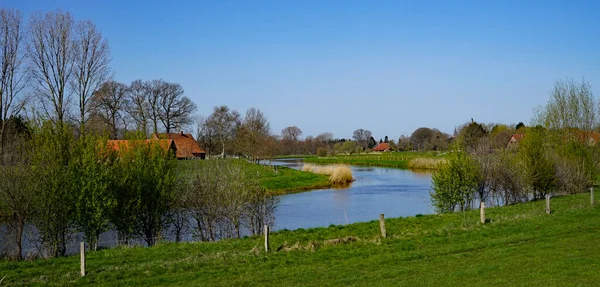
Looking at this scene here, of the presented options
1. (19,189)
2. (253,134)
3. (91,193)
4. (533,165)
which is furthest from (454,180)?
(253,134)

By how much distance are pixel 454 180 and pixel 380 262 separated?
14079mm

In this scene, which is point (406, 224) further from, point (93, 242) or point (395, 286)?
point (93, 242)

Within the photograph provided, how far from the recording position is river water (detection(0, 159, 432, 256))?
816 inches

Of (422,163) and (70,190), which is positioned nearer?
(70,190)

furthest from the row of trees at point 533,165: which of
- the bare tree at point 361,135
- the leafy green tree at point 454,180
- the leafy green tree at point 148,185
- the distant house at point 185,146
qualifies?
the bare tree at point 361,135

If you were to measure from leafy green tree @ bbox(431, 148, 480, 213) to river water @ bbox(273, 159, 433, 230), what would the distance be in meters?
2.69

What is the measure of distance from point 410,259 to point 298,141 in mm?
A: 138475

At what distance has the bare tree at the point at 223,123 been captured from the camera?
7688 cm

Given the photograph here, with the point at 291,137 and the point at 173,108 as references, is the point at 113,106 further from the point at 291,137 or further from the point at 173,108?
the point at 291,137

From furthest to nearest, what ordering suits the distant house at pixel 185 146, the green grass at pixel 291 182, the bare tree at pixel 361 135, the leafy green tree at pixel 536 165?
the bare tree at pixel 361 135
the distant house at pixel 185 146
the green grass at pixel 291 182
the leafy green tree at pixel 536 165

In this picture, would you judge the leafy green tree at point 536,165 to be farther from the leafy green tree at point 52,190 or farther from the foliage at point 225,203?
the leafy green tree at point 52,190

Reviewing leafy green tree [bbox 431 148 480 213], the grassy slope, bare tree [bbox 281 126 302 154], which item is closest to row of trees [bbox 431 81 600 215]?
leafy green tree [bbox 431 148 480 213]

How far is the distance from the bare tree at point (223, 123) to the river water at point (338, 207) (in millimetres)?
36553

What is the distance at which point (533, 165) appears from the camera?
28969 mm
